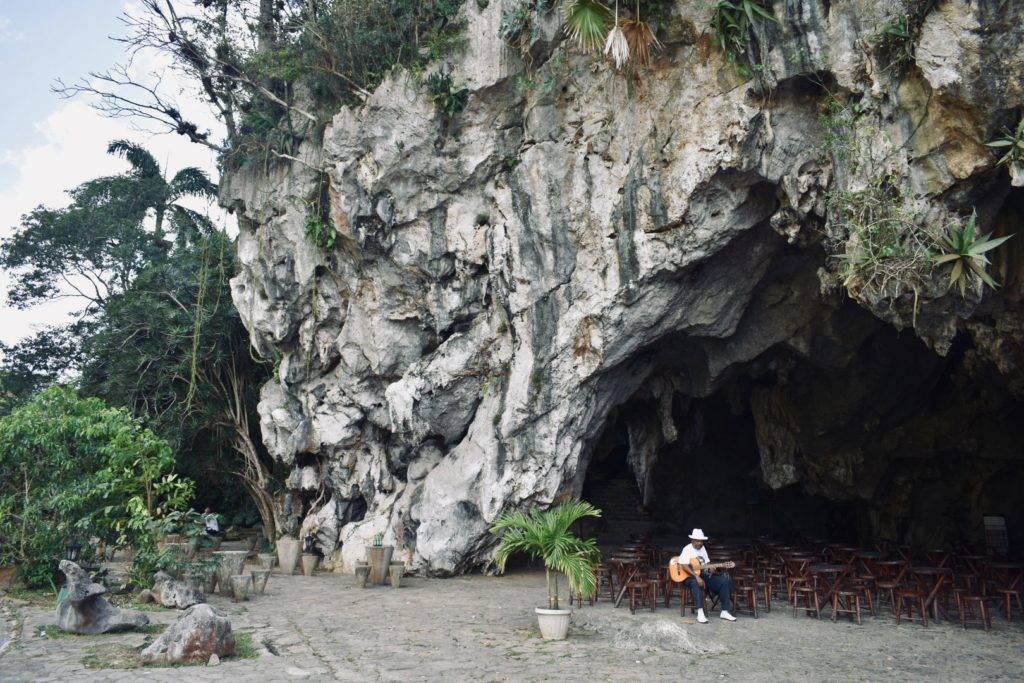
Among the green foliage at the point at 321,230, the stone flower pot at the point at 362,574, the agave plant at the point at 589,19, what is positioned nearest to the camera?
the agave plant at the point at 589,19

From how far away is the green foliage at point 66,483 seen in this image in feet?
31.8

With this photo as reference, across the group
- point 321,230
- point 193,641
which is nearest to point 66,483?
point 193,641

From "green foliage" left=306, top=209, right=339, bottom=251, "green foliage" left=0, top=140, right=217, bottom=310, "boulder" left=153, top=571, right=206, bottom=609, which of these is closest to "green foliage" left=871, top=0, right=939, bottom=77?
"green foliage" left=306, top=209, right=339, bottom=251

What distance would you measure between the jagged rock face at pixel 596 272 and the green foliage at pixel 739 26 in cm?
19

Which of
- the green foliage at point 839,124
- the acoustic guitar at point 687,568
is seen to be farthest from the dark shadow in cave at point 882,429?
the acoustic guitar at point 687,568

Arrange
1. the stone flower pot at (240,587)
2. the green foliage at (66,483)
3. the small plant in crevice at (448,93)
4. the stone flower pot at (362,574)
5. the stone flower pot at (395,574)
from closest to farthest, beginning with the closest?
1. the green foliage at (66,483)
2. the stone flower pot at (240,587)
3. the stone flower pot at (395,574)
4. the stone flower pot at (362,574)
5. the small plant in crevice at (448,93)

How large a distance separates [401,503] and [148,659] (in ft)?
23.8

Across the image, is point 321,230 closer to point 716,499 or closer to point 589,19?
point 589,19

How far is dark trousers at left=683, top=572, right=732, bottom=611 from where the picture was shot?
26.9ft

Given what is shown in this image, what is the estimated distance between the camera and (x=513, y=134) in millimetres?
12508

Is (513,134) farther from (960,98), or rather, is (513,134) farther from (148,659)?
(148,659)

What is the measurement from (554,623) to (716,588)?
7.63ft

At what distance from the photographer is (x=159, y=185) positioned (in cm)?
2348

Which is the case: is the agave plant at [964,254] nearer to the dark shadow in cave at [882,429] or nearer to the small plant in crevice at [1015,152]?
the small plant in crevice at [1015,152]
